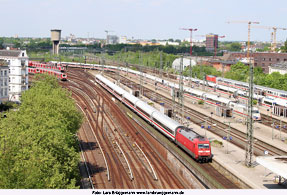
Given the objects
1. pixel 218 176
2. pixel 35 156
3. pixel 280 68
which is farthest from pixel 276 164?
pixel 280 68

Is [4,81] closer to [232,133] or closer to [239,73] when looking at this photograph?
[232,133]

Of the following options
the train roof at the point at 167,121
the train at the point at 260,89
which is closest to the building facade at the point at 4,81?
the train roof at the point at 167,121

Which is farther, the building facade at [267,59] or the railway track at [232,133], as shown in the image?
the building facade at [267,59]

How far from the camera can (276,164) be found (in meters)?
37.3

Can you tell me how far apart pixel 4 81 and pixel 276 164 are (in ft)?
219

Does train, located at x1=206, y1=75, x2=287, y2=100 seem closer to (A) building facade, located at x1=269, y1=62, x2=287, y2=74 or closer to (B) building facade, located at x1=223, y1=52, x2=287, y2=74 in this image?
(A) building facade, located at x1=269, y1=62, x2=287, y2=74

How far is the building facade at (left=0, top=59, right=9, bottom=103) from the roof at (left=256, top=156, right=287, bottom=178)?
6357cm

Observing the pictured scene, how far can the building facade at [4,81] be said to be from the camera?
279 ft

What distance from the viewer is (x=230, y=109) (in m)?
73.6

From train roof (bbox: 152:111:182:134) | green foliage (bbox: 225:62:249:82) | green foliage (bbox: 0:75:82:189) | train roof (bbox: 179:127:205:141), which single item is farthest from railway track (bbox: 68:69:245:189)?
green foliage (bbox: 225:62:249:82)

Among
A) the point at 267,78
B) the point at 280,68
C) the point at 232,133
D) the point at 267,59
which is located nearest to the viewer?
the point at 232,133

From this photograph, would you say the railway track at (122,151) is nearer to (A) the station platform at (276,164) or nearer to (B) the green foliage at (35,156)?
(A) the station platform at (276,164)

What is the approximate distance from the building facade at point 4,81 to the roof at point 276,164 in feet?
209

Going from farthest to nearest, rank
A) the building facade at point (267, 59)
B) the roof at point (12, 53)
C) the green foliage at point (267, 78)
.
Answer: the building facade at point (267, 59)
the green foliage at point (267, 78)
the roof at point (12, 53)
